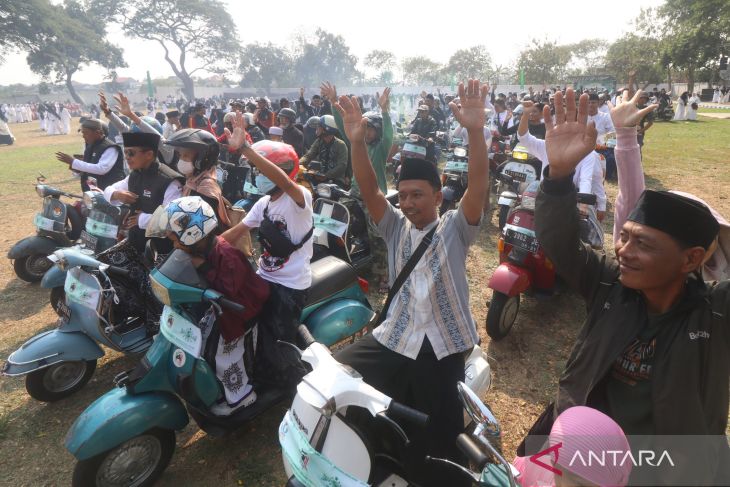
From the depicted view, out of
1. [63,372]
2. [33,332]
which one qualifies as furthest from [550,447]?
[33,332]

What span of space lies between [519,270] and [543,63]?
53.1 meters

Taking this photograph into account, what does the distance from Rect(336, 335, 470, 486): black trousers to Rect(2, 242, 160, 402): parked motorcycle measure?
2.18 meters

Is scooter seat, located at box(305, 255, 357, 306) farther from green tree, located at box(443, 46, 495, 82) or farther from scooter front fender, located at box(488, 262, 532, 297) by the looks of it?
green tree, located at box(443, 46, 495, 82)

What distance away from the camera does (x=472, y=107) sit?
6.70 ft

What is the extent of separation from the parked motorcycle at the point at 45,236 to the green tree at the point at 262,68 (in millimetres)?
65041

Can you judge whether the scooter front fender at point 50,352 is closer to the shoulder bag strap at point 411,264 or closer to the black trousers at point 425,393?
the black trousers at point 425,393

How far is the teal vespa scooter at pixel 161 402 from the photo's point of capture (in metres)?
2.31

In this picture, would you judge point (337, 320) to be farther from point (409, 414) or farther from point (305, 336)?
point (409, 414)

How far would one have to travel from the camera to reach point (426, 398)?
7.20 ft

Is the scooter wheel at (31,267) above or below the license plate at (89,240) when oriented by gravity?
below

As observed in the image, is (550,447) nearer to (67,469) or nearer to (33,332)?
(67,469)

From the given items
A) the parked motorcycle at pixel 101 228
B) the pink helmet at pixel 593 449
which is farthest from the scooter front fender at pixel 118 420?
the pink helmet at pixel 593 449

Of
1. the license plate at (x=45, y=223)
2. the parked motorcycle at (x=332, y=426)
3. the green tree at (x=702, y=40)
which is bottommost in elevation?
the license plate at (x=45, y=223)

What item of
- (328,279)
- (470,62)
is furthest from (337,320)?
(470,62)
